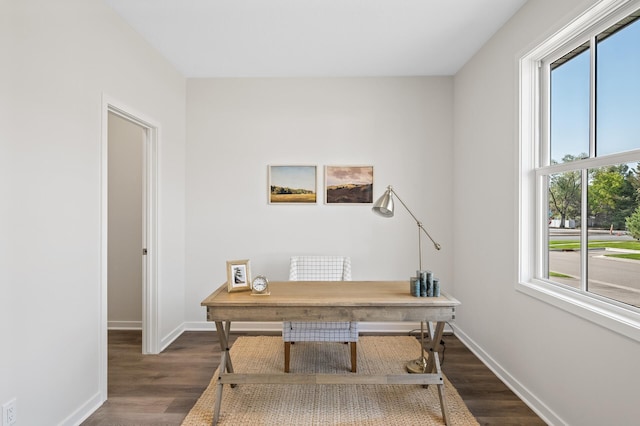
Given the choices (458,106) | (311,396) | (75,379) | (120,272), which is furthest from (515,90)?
(120,272)

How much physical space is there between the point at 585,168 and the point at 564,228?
17.0 inches

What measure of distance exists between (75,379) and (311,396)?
1515mm

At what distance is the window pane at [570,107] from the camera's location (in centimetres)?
208

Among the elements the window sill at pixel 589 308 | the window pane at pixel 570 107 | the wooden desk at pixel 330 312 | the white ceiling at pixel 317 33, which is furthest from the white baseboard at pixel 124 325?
the window pane at pixel 570 107

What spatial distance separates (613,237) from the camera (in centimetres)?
188

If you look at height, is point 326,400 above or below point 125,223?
below

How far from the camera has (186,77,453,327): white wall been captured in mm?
3848

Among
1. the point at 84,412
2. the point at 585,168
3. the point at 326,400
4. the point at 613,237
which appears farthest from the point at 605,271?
the point at 84,412

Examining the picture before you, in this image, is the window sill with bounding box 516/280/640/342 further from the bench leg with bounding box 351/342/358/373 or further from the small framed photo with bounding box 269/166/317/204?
the small framed photo with bounding box 269/166/317/204

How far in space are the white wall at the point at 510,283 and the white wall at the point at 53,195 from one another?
9.72 ft

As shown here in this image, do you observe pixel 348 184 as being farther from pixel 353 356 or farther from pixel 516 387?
pixel 516 387

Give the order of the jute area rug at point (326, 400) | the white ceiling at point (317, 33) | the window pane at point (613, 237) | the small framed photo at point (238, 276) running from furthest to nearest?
the white ceiling at point (317, 33), the small framed photo at point (238, 276), the jute area rug at point (326, 400), the window pane at point (613, 237)

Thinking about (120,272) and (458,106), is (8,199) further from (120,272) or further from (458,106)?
(458,106)

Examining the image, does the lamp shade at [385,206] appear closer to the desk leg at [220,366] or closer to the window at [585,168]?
the window at [585,168]
